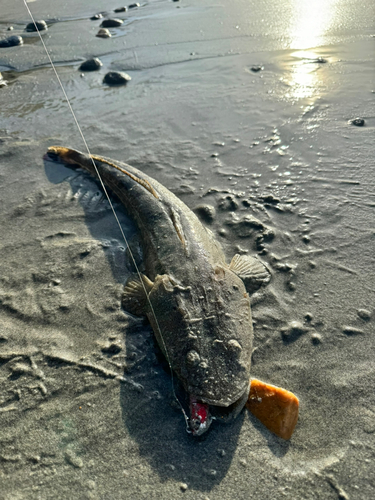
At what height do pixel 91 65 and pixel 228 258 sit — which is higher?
pixel 91 65

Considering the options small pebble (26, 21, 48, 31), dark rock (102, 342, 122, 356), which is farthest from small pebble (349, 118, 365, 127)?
small pebble (26, 21, 48, 31)

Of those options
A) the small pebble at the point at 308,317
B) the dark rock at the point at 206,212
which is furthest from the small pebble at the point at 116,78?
the small pebble at the point at 308,317

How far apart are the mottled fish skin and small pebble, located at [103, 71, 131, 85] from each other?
470 cm

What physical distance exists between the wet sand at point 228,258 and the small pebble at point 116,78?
0.16m

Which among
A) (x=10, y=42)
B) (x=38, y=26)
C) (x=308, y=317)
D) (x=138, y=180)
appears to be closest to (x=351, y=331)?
(x=308, y=317)

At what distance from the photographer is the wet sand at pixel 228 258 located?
91.4 inches

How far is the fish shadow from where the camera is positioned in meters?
2.29

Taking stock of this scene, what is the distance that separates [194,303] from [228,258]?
42.6 inches

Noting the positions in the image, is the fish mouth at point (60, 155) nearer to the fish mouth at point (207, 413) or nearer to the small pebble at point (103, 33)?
the fish mouth at point (207, 413)

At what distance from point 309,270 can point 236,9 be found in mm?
10526

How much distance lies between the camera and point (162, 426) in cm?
251

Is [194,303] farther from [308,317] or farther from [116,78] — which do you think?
[116,78]

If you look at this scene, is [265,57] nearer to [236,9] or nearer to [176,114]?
[176,114]

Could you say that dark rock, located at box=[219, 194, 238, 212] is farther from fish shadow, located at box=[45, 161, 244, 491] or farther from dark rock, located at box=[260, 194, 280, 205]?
fish shadow, located at box=[45, 161, 244, 491]
